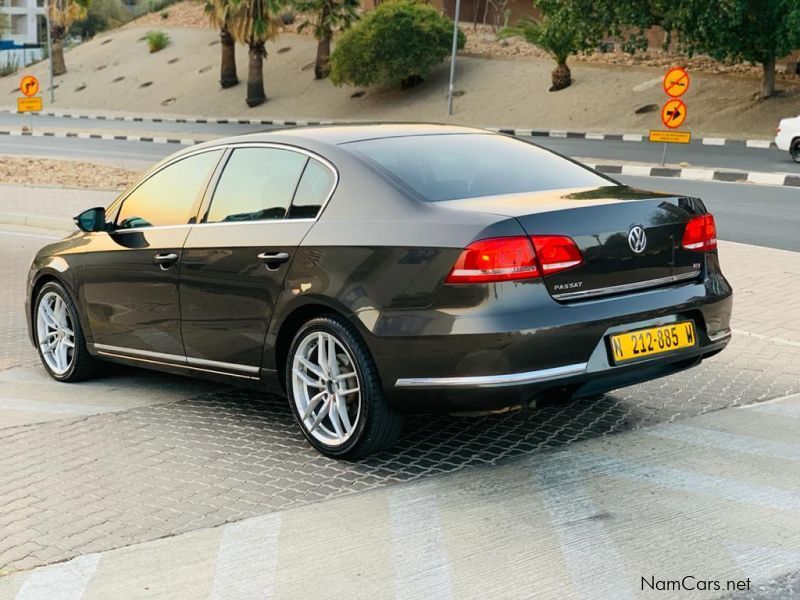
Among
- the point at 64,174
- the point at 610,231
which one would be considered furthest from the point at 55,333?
the point at 64,174

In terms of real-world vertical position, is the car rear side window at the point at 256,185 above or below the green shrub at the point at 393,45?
above

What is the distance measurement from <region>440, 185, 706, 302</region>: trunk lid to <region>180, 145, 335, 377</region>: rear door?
0.86 metres

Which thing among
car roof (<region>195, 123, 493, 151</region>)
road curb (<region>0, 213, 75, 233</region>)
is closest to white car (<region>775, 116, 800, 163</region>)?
road curb (<region>0, 213, 75, 233</region>)

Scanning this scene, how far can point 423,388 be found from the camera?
15.4 feet

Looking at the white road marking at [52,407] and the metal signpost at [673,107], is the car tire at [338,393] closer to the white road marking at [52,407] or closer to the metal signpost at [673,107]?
the white road marking at [52,407]

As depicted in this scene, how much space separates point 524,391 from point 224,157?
2.21 meters

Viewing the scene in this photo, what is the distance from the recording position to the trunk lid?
184 inches

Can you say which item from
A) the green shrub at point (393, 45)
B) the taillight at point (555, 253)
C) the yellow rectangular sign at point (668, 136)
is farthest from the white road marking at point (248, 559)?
the green shrub at point (393, 45)

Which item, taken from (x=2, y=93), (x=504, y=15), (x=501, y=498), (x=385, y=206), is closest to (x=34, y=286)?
(x=385, y=206)

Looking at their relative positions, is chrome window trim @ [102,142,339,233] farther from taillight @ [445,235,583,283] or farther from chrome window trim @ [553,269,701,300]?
chrome window trim @ [553,269,701,300]

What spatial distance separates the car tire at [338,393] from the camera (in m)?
4.88

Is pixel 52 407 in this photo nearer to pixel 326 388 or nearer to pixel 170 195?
pixel 170 195

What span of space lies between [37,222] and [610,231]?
11.2 meters

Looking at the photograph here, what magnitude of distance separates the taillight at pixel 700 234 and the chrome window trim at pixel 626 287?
4.9 inches
